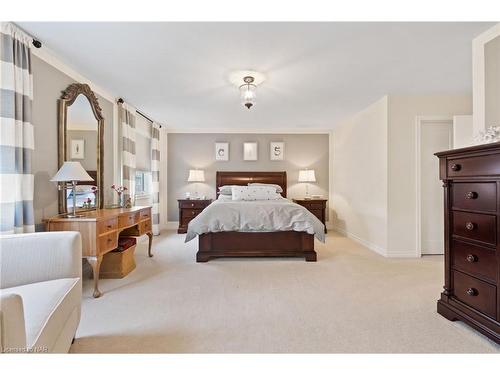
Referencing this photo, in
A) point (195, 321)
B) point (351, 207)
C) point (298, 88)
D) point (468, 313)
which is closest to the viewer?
point (468, 313)

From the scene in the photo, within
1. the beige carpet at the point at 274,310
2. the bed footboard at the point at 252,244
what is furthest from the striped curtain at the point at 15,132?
the bed footboard at the point at 252,244

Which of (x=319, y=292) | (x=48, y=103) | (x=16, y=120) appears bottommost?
(x=319, y=292)

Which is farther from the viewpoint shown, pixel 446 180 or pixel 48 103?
pixel 48 103

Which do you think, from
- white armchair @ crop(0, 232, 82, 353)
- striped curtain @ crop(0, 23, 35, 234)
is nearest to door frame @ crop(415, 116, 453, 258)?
white armchair @ crop(0, 232, 82, 353)

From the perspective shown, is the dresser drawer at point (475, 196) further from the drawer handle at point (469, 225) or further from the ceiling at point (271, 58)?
the ceiling at point (271, 58)

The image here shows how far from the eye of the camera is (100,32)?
6.93 ft

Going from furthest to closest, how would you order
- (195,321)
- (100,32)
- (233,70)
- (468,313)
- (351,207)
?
1. (351,207)
2. (233,70)
3. (100,32)
4. (195,321)
5. (468,313)

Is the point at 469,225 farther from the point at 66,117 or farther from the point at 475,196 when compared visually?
the point at 66,117

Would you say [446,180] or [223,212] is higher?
[446,180]

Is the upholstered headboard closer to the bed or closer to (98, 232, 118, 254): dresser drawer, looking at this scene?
the bed

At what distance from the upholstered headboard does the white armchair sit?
14.1ft
